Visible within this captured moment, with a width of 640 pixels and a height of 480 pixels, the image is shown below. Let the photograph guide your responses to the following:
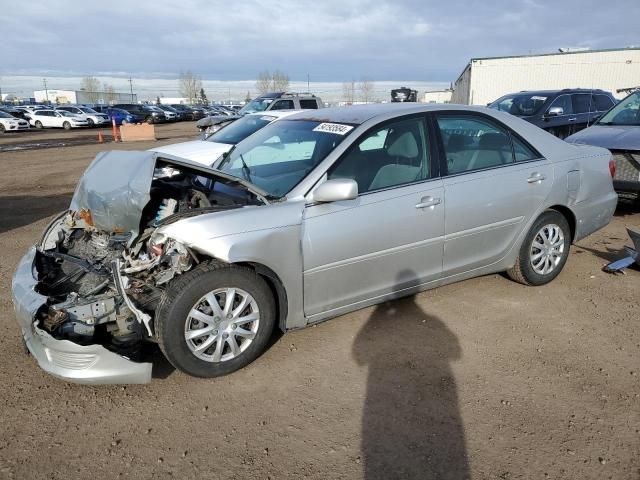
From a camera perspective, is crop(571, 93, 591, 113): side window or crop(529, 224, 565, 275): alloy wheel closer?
crop(529, 224, 565, 275): alloy wheel

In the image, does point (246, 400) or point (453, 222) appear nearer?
point (246, 400)

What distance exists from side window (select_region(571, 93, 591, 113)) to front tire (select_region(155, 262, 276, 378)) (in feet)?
34.5

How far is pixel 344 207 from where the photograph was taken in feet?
10.6

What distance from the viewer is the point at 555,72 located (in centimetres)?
2938

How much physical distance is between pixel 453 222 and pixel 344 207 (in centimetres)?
97

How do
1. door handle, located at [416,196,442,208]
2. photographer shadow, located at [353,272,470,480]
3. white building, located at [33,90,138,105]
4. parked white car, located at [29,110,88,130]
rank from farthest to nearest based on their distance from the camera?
white building, located at [33,90,138,105], parked white car, located at [29,110,88,130], door handle, located at [416,196,442,208], photographer shadow, located at [353,272,470,480]

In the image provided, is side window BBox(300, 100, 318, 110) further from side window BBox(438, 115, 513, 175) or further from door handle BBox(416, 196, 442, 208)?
door handle BBox(416, 196, 442, 208)

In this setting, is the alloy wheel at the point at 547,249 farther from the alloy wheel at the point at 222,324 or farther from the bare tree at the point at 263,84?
the bare tree at the point at 263,84

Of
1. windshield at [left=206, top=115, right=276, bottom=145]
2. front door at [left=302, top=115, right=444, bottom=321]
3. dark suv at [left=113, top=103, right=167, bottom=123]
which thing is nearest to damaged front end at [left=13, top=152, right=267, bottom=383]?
front door at [left=302, top=115, right=444, bottom=321]

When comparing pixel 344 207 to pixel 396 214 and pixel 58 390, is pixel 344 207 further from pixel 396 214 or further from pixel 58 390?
pixel 58 390

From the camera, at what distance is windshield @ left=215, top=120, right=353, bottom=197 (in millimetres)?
3439

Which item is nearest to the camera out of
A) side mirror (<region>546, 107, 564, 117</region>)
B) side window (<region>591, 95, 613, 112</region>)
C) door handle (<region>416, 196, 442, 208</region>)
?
door handle (<region>416, 196, 442, 208</region>)

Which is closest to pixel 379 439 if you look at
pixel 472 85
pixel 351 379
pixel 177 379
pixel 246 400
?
pixel 351 379

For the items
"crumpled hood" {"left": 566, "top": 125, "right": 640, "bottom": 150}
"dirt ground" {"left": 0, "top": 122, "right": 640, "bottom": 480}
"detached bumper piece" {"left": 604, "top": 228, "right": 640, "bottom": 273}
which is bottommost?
"dirt ground" {"left": 0, "top": 122, "right": 640, "bottom": 480}
